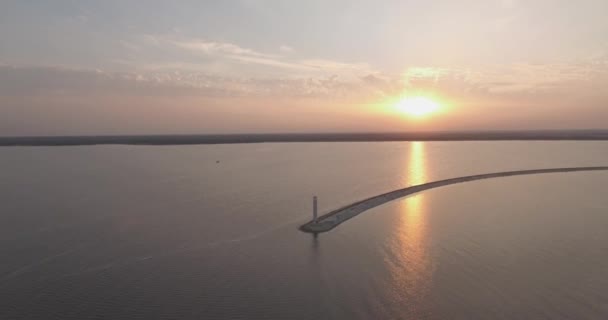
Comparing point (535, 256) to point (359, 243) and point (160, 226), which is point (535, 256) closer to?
point (359, 243)

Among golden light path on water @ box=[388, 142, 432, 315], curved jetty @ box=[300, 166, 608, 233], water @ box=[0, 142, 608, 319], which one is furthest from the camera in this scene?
curved jetty @ box=[300, 166, 608, 233]

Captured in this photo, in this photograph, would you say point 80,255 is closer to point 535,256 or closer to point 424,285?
point 424,285

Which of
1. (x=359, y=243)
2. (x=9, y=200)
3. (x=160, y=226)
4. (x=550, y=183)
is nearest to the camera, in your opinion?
(x=359, y=243)

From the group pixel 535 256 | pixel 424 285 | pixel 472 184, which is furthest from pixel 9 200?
pixel 472 184

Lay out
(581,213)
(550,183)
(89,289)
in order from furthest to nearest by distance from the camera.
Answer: (550,183)
(581,213)
(89,289)

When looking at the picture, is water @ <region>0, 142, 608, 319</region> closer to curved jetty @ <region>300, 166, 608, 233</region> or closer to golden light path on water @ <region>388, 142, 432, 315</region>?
golden light path on water @ <region>388, 142, 432, 315</region>

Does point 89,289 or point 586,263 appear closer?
point 89,289

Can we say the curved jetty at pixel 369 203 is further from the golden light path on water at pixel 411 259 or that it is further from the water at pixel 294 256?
the golden light path on water at pixel 411 259

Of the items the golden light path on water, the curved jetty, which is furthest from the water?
the curved jetty
